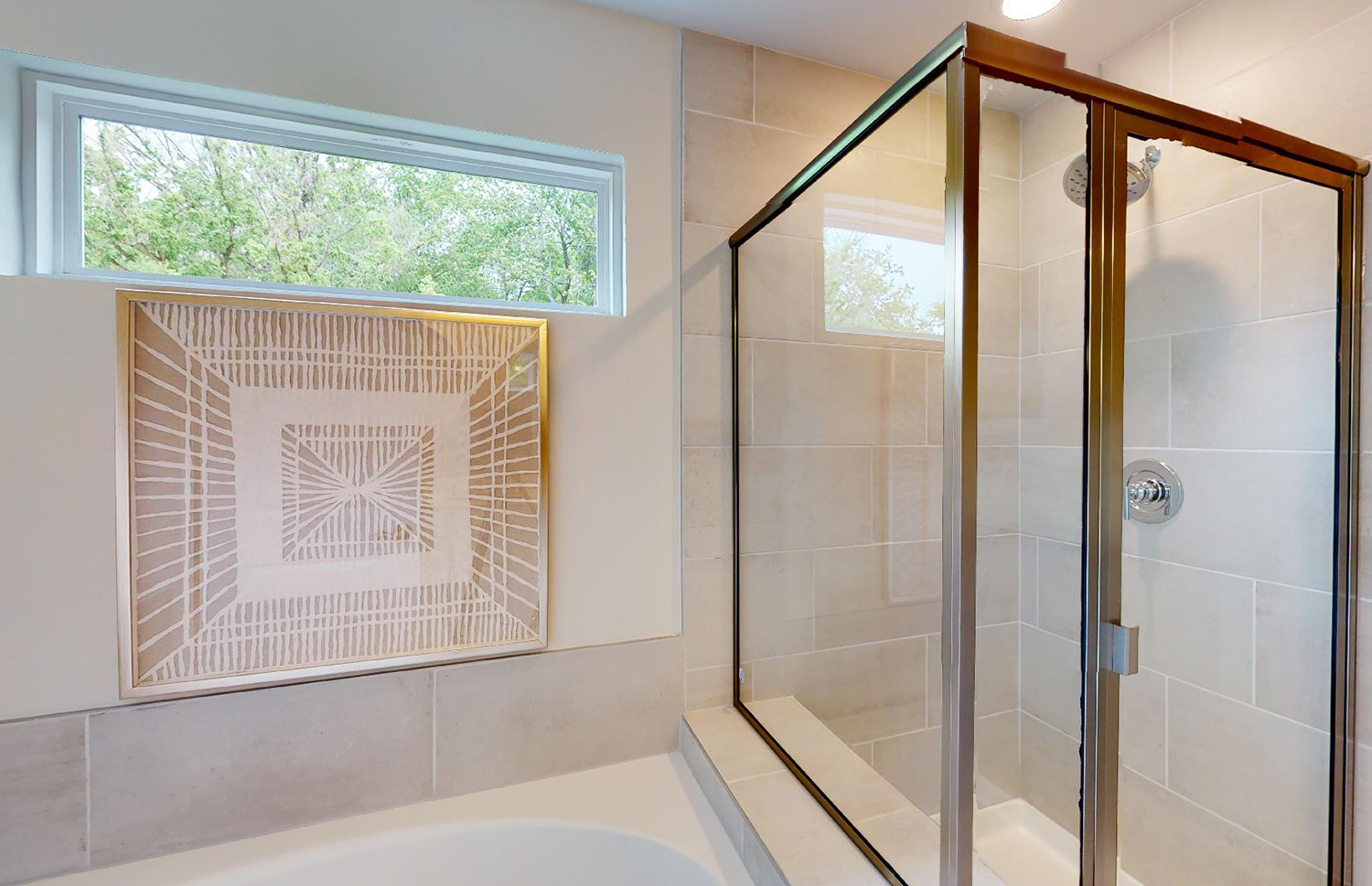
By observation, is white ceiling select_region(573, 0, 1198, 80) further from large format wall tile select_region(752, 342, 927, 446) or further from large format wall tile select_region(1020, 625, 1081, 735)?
large format wall tile select_region(1020, 625, 1081, 735)

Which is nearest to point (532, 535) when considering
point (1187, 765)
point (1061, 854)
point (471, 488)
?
point (471, 488)

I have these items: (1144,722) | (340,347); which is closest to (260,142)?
(340,347)

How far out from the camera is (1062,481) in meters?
0.84

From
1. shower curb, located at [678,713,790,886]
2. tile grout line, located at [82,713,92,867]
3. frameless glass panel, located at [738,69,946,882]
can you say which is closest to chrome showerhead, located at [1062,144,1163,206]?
frameless glass panel, located at [738,69,946,882]

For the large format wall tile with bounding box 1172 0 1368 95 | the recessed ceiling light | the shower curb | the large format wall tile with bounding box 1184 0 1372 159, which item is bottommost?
the shower curb

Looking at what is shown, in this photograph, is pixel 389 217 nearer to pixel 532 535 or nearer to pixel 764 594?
pixel 532 535

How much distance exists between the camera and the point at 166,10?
108 cm

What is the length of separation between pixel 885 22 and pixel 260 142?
1.47 m

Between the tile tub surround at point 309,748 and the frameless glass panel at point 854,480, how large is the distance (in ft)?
1.21

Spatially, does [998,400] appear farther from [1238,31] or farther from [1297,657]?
[1238,31]

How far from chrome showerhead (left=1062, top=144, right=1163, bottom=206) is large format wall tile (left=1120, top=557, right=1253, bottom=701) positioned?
0.59 metres

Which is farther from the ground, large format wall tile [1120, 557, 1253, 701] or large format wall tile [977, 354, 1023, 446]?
large format wall tile [977, 354, 1023, 446]

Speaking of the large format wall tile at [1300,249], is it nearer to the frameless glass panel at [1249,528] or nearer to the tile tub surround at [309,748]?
the frameless glass panel at [1249,528]

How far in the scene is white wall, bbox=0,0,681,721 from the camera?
40.4 inches
